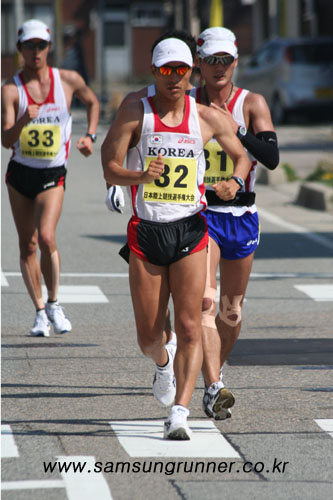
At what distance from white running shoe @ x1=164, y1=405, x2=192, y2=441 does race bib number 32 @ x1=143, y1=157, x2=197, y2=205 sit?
103 centimetres

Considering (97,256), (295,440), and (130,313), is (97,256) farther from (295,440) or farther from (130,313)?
(295,440)

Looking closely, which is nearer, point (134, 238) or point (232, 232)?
point (134, 238)

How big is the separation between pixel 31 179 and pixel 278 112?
22352mm

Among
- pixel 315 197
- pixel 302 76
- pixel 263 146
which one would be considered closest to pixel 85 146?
pixel 263 146

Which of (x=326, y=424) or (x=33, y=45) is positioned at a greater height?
(x=33, y=45)

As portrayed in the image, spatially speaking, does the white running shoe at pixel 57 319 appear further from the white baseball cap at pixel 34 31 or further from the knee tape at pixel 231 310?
the knee tape at pixel 231 310

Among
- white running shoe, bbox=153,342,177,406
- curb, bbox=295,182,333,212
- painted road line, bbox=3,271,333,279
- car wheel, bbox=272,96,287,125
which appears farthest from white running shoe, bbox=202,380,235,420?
car wheel, bbox=272,96,287,125

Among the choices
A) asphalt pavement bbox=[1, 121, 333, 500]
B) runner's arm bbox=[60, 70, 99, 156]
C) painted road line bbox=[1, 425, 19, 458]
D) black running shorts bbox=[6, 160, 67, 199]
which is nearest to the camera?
asphalt pavement bbox=[1, 121, 333, 500]

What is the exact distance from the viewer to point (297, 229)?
52.6ft

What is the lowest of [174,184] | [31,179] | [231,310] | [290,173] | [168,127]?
[290,173]

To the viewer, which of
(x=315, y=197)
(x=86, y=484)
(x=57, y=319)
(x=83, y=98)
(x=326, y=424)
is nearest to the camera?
(x=86, y=484)

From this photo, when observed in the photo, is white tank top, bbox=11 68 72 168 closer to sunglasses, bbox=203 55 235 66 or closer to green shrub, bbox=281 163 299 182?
sunglasses, bbox=203 55 235 66

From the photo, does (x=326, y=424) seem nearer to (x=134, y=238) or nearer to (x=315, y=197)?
(x=134, y=238)

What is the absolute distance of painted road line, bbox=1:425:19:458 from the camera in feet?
19.7
